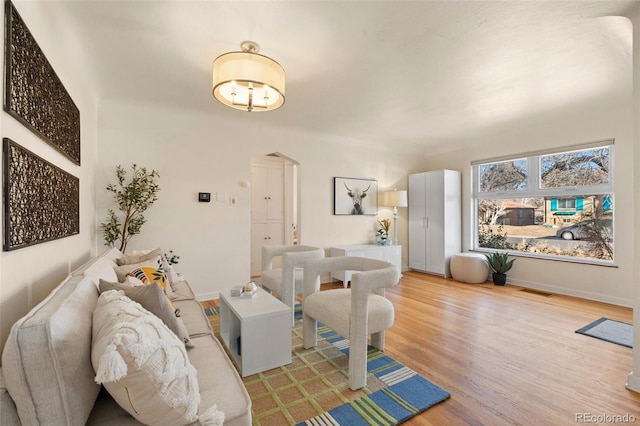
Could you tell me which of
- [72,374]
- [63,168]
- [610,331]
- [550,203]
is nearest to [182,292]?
[63,168]

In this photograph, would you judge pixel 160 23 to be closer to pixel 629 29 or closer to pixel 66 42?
pixel 66 42

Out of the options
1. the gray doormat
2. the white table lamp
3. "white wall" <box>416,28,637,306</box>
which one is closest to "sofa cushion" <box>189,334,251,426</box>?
the gray doormat

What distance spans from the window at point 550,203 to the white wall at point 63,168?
5.45 metres

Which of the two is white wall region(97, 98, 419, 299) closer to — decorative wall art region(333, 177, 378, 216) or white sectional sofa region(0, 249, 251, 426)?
decorative wall art region(333, 177, 378, 216)

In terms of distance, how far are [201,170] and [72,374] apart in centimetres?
317

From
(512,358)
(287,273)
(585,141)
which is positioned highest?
(585,141)

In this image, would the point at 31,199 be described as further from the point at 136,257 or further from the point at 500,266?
the point at 500,266

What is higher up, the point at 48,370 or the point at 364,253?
the point at 48,370

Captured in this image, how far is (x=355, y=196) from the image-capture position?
514 centimetres

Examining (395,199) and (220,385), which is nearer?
(220,385)

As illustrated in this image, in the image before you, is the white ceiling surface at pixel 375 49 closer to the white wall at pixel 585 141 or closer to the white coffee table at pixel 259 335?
the white wall at pixel 585 141

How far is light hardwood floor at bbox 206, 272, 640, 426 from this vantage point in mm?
1729

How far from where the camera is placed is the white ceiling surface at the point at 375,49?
183cm

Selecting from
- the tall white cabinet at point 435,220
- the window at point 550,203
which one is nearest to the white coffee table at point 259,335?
the tall white cabinet at point 435,220
